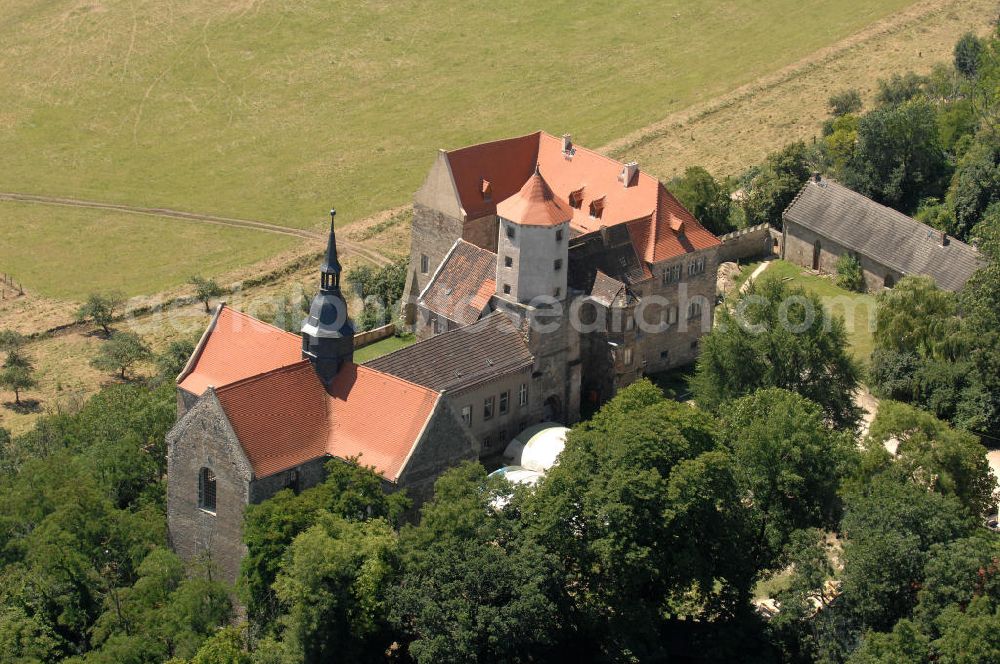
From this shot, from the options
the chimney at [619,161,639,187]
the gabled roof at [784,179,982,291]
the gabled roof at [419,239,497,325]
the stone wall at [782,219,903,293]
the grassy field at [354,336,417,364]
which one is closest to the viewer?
the gabled roof at [419,239,497,325]

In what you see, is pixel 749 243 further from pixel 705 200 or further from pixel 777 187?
pixel 777 187

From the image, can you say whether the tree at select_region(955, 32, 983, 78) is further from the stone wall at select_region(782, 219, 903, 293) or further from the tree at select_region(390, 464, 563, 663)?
the tree at select_region(390, 464, 563, 663)

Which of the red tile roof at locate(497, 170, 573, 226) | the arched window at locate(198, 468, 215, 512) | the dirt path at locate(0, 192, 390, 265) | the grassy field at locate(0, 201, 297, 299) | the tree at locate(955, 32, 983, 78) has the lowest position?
the grassy field at locate(0, 201, 297, 299)

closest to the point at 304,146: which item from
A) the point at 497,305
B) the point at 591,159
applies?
the point at 591,159

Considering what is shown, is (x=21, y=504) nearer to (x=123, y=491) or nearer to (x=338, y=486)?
(x=123, y=491)

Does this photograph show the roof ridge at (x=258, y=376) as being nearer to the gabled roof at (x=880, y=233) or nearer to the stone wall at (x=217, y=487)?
the stone wall at (x=217, y=487)

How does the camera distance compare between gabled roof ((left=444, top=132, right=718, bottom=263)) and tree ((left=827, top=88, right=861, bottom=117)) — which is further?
tree ((left=827, top=88, right=861, bottom=117))

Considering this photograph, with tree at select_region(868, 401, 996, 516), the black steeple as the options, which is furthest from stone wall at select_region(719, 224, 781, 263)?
the black steeple
